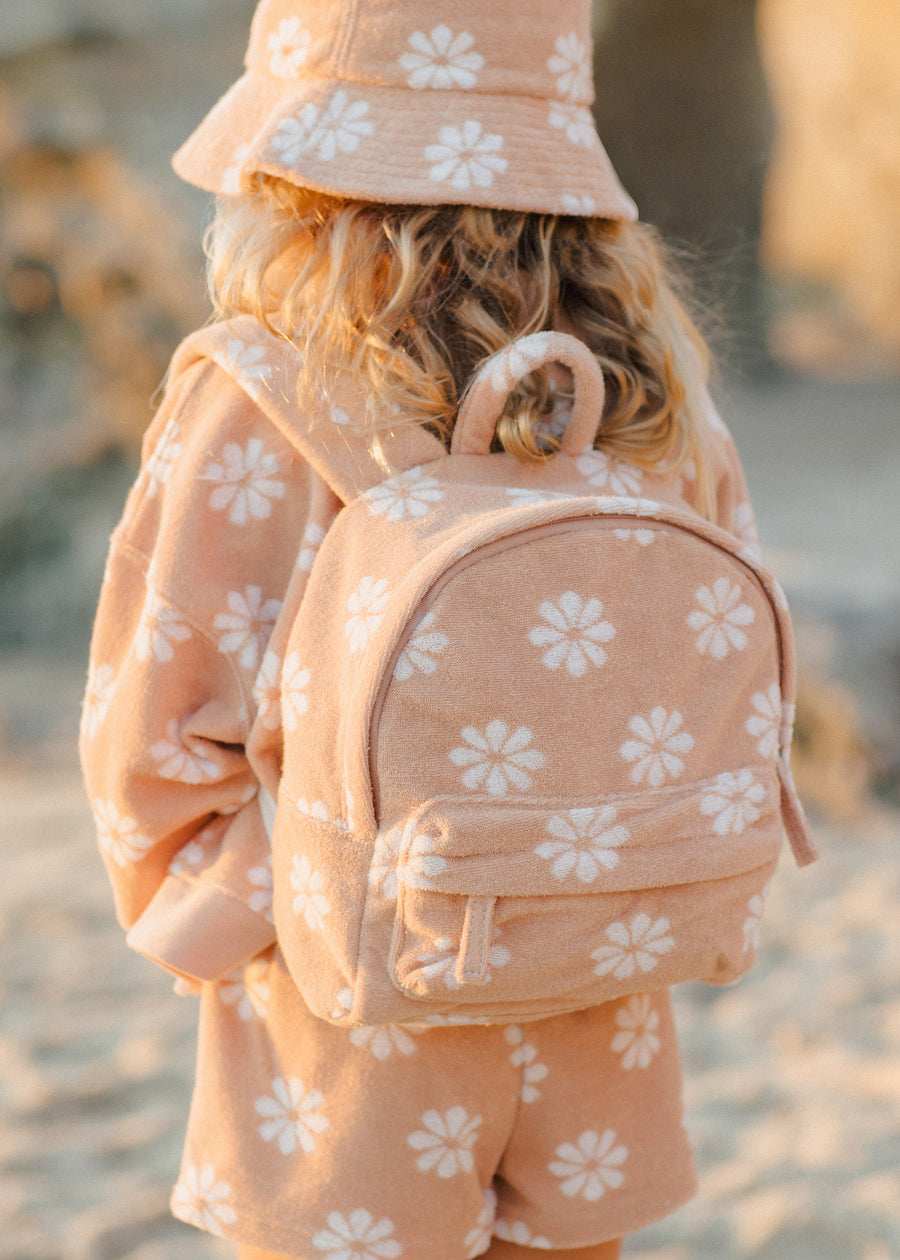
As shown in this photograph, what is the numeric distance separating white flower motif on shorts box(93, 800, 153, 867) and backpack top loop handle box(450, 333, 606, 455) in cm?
36

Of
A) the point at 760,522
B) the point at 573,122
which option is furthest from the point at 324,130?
the point at 760,522

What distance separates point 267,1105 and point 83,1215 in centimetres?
101

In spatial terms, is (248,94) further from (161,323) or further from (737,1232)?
(161,323)

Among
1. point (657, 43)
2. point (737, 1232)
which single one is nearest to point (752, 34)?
point (657, 43)

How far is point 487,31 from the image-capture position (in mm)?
876

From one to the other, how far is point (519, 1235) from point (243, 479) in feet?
1.96

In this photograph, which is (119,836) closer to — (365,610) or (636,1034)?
(365,610)

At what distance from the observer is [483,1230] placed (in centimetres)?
95

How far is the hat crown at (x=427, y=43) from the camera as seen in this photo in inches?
34.2

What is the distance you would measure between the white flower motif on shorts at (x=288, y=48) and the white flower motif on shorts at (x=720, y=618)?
465 mm

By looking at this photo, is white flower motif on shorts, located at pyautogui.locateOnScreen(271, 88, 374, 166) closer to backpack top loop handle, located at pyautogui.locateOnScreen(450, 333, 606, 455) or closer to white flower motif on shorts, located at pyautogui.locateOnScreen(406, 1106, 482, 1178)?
backpack top loop handle, located at pyautogui.locateOnScreen(450, 333, 606, 455)

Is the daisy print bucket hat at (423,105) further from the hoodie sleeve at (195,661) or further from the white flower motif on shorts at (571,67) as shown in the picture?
the hoodie sleeve at (195,661)

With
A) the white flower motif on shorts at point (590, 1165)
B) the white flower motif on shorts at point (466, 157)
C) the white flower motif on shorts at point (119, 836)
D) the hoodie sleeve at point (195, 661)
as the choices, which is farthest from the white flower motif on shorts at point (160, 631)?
the white flower motif on shorts at point (590, 1165)

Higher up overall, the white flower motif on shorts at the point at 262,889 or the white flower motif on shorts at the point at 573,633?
the white flower motif on shorts at the point at 573,633
